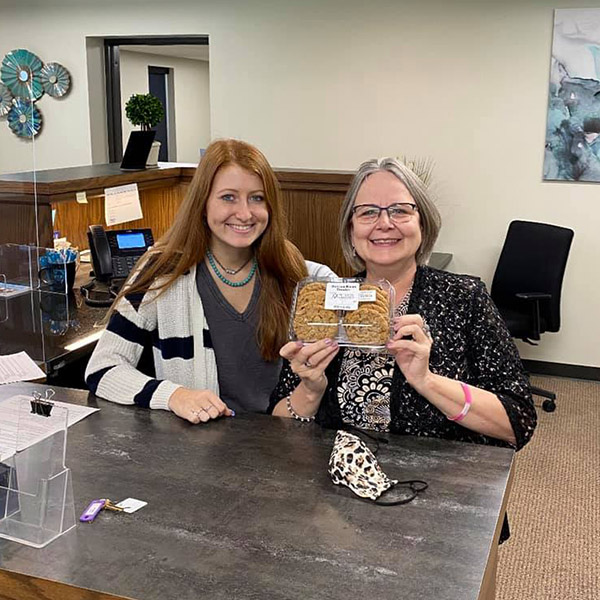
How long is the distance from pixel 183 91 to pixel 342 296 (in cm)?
499

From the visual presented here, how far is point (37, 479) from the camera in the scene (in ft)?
4.53

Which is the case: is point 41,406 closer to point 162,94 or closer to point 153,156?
point 153,156

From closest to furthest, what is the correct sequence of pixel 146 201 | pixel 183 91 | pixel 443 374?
pixel 443 374 < pixel 146 201 < pixel 183 91

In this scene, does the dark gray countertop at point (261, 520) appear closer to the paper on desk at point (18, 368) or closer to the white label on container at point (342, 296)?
the white label on container at point (342, 296)

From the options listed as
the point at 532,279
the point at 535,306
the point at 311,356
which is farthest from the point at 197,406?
the point at 532,279

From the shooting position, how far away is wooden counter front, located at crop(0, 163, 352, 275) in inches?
102

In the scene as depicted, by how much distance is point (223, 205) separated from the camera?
209 cm

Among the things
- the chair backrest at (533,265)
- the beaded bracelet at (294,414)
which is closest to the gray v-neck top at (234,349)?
the beaded bracelet at (294,414)

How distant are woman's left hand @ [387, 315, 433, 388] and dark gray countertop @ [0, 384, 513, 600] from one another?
0.16 meters

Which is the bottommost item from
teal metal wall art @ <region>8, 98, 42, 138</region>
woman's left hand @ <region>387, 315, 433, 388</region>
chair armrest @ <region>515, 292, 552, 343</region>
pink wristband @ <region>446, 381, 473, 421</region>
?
chair armrest @ <region>515, 292, 552, 343</region>

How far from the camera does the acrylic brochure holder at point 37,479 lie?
1312mm

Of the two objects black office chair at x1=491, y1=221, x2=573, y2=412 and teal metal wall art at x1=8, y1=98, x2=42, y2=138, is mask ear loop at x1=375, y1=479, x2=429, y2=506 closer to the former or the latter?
teal metal wall art at x1=8, y1=98, x2=42, y2=138

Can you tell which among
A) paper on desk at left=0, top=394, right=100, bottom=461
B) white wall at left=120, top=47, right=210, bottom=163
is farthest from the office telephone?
white wall at left=120, top=47, right=210, bottom=163

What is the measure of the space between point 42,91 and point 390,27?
278cm
